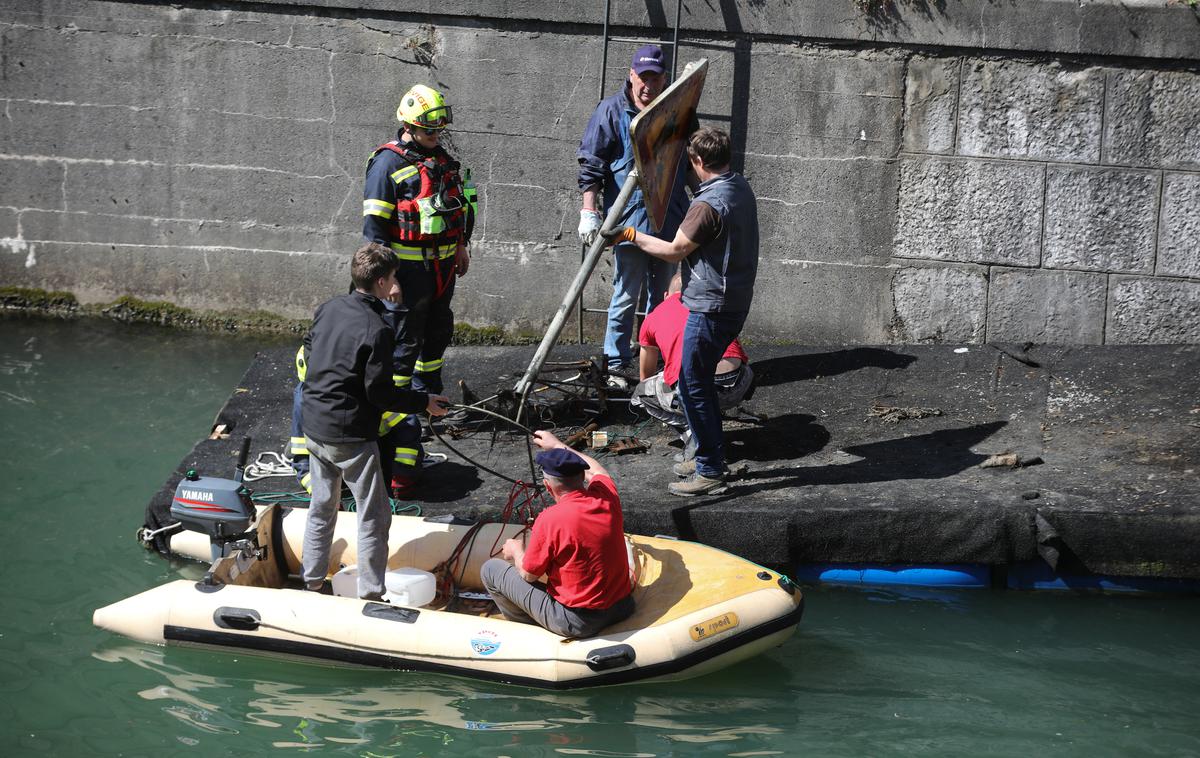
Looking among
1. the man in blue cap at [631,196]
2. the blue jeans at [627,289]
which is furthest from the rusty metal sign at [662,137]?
the blue jeans at [627,289]

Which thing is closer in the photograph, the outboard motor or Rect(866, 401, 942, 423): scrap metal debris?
the outboard motor

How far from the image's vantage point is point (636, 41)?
909 cm

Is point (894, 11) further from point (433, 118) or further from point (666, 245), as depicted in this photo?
point (433, 118)

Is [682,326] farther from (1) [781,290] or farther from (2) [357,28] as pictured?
(2) [357,28]

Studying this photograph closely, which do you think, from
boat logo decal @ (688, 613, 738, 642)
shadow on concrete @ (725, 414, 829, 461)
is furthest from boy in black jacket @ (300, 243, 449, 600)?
shadow on concrete @ (725, 414, 829, 461)

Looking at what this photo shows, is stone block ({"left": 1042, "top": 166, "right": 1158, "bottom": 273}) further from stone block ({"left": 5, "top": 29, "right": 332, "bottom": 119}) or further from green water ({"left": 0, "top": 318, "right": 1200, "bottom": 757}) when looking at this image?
stone block ({"left": 5, "top": 29, "right": 332, "bottom": 119})

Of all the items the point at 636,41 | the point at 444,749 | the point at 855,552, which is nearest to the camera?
the point at 444,749

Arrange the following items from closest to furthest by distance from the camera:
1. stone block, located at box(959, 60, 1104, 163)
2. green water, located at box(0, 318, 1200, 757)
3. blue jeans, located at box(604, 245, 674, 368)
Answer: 1. green water, located at box(0, 318, 1200, 757)
2. blue jeans, located at box(604, 245, 674, 368)
3. stone block, located at box(959, 60, 1104, 163)

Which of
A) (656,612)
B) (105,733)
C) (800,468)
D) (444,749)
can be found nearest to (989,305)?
(800,468)

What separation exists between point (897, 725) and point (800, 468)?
6.73ft

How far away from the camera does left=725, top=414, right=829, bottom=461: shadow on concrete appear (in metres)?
7.25

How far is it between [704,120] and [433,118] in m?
3.02

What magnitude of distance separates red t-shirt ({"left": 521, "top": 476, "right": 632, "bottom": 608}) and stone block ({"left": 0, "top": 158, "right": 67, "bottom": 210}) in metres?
6.42

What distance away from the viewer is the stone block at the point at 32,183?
384 inches
